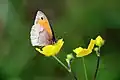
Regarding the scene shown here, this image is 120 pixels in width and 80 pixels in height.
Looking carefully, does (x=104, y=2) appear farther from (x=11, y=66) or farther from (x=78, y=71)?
(x=11, y=66)

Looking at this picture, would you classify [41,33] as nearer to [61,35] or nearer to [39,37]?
[39,37]

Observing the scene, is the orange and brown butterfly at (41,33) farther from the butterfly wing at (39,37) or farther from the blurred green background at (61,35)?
the blurred green background at (61,35)

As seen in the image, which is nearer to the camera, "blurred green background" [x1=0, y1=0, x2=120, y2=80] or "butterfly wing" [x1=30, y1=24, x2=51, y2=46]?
"butterfly wing" [x1=30, y1=24, x2=51, y2=46]

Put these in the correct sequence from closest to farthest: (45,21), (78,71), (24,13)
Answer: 1. (45,21)
2. (78,71)
3. (24,13)

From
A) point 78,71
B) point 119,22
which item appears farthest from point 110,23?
point 78,71

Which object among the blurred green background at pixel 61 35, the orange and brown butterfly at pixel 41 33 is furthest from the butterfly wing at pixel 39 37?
the blurred green background at pixel 61 35

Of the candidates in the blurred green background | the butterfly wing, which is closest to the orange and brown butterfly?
the butterfly wing

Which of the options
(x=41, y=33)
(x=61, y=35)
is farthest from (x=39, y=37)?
(x=61, y=35)

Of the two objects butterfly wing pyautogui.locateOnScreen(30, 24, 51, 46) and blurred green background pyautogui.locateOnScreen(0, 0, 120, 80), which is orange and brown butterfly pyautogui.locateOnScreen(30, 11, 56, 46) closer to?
butterfly wing pyautogui.locateOnScreen(30, 24, 51, 46)
